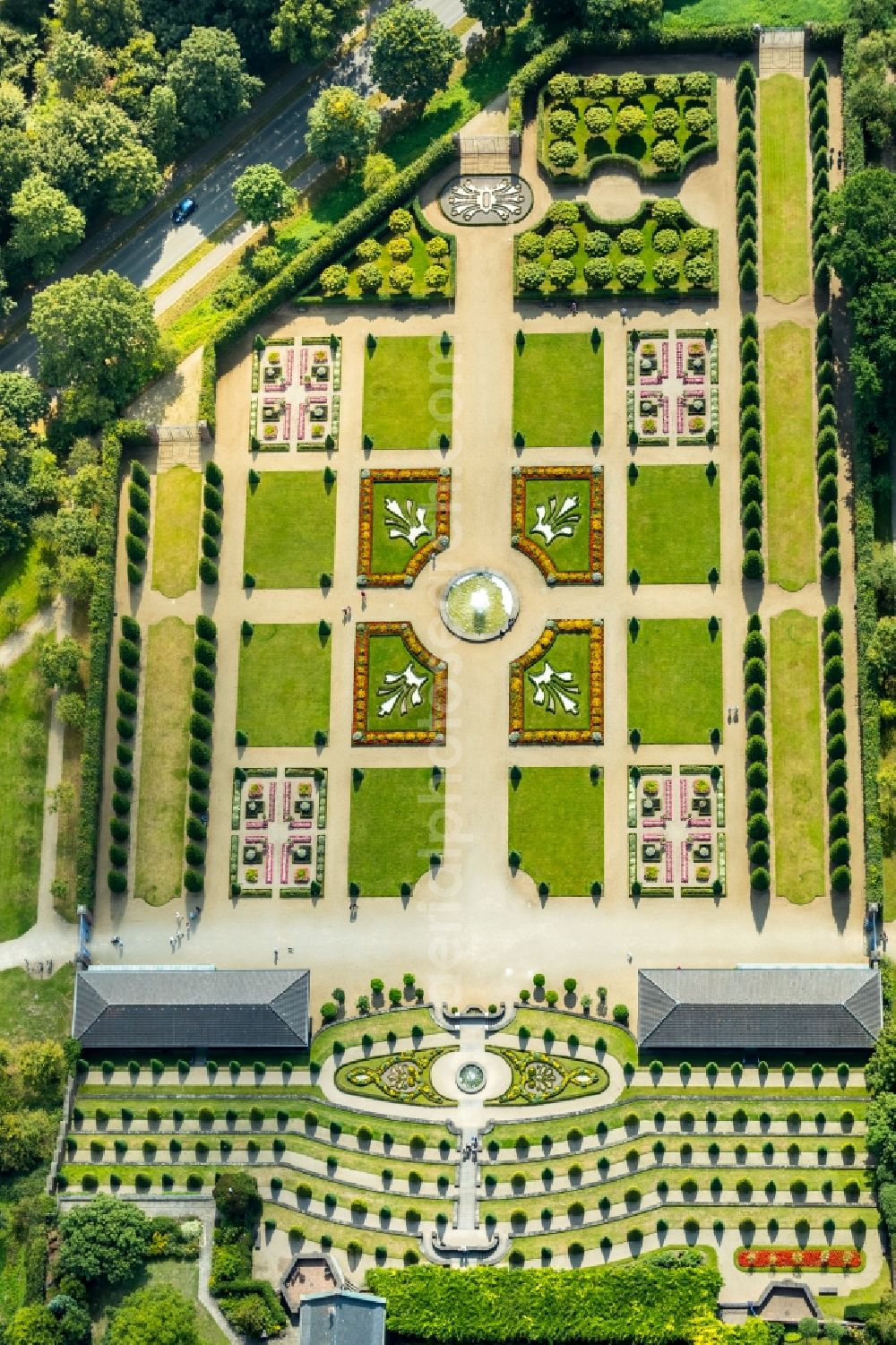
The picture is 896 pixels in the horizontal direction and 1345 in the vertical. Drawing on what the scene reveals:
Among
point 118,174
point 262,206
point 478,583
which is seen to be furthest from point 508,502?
point 118,174

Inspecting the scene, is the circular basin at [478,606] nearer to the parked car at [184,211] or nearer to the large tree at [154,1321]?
the parked car at [184,211]

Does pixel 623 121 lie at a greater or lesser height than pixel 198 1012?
greater

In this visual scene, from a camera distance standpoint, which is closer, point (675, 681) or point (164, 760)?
point (675, 681)

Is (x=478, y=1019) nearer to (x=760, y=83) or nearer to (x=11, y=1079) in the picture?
(x=11, y=1079)

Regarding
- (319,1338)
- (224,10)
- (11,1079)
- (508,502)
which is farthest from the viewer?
(224,10)

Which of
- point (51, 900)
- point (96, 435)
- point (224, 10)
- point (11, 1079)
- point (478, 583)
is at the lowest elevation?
point (11, 1079)

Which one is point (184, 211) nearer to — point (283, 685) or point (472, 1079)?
point (283, 685)

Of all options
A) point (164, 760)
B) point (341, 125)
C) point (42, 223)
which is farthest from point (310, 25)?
point (164, 760)
